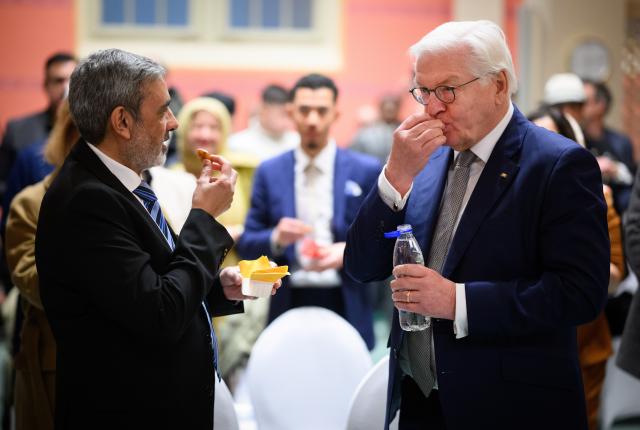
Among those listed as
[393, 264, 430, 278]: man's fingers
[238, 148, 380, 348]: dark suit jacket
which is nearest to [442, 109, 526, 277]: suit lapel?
[393, 264, 430, 278]: man's fingers

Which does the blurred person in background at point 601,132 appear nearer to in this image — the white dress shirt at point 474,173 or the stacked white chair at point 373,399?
the stacked white chair at point 373,399

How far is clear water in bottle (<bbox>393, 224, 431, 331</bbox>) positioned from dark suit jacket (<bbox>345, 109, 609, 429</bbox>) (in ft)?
0.17

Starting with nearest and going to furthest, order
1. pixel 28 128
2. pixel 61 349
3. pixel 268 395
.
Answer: pixel 61 349 < pixel 268 395 < pixel 28 128

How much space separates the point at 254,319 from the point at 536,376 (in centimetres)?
274

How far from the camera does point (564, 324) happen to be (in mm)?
2264

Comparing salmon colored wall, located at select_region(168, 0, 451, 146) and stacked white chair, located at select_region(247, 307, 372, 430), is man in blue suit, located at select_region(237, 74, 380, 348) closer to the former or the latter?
stacked white chair, located at select_region(247, 307, 372, 430)

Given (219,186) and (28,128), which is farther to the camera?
(28,128)

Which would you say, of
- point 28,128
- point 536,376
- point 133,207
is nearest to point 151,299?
point 133,207

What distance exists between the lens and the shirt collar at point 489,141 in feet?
7.95

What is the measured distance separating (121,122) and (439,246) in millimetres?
880

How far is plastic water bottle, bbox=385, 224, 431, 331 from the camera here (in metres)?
2.37

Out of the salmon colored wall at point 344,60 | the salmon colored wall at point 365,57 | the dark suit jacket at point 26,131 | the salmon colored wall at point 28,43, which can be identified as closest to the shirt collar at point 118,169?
the dark suit jacket at point 26,131

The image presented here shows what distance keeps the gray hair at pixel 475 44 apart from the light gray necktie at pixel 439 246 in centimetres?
24

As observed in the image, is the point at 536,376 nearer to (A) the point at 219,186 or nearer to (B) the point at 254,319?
(A) the point at 219,186
